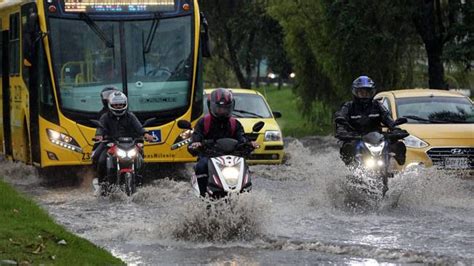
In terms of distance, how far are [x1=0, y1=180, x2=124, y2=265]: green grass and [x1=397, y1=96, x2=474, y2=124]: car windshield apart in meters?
8.82

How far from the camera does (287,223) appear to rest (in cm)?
1378

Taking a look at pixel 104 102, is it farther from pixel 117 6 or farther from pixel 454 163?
pixel 454 163

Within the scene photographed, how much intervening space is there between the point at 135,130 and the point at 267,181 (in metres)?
4.12

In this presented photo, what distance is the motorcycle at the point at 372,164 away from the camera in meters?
15.0

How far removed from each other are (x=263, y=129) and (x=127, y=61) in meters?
4.68

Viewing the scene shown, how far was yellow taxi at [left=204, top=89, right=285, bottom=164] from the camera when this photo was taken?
22938 millimetres

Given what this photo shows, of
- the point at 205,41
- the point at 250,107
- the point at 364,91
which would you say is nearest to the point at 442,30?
the point at 250,107

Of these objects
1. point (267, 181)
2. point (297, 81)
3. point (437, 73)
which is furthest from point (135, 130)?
point (297, 81)

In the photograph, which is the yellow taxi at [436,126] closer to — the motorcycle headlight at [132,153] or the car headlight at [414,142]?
the car headlight at [414,142]

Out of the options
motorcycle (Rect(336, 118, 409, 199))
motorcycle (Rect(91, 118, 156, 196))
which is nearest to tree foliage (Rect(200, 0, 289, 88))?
motorcycle (Rect(91, 118, 156, 196))

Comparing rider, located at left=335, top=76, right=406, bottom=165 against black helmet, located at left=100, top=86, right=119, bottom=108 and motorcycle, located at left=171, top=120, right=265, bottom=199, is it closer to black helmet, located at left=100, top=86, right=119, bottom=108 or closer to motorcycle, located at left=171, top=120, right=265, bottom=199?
motorcycle, located at left=171, top=120, right=265, bottom=199

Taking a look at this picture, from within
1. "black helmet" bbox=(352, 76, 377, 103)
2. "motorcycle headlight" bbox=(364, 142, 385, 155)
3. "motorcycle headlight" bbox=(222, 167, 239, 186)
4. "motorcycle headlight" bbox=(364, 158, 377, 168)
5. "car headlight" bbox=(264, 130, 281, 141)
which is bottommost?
"car headlight" bbox=(264, 130, 281, 141)

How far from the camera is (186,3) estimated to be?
763 inches

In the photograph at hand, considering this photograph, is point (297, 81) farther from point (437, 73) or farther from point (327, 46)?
point (437, 73)
